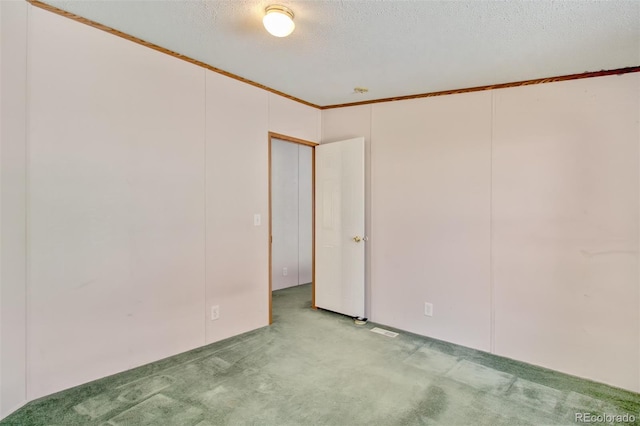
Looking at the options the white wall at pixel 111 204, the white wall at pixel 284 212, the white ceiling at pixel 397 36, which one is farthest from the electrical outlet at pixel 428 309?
the white wall at pixel 284 212

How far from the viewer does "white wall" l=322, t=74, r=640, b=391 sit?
8.58 ft

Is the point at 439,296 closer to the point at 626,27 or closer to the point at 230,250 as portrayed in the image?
the point at 230,250

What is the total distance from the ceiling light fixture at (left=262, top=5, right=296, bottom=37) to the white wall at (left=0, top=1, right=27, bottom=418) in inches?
60.3

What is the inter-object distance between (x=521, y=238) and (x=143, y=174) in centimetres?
325

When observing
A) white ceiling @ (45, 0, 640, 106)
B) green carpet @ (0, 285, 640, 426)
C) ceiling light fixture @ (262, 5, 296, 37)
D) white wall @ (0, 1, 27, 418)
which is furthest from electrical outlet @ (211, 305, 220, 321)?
ceiling light fixture @ (262, 5, 296, 37)

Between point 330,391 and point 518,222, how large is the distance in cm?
216

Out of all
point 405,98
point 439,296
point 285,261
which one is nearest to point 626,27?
point 405,98

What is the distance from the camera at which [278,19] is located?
6.55 ft

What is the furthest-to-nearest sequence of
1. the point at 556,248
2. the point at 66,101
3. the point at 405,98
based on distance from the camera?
1. the point at 405,98
2. the point at 556,248
3. the point at 66,101

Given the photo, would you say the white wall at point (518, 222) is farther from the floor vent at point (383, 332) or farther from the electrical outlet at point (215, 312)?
the electrical outlet at point (215, 312)

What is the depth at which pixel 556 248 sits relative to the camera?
2836mm

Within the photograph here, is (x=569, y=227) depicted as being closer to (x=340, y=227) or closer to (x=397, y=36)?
(x=397, y=36)

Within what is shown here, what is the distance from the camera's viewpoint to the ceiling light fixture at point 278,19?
1994mm

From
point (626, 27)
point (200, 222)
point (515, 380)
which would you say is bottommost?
point (515, 380)
